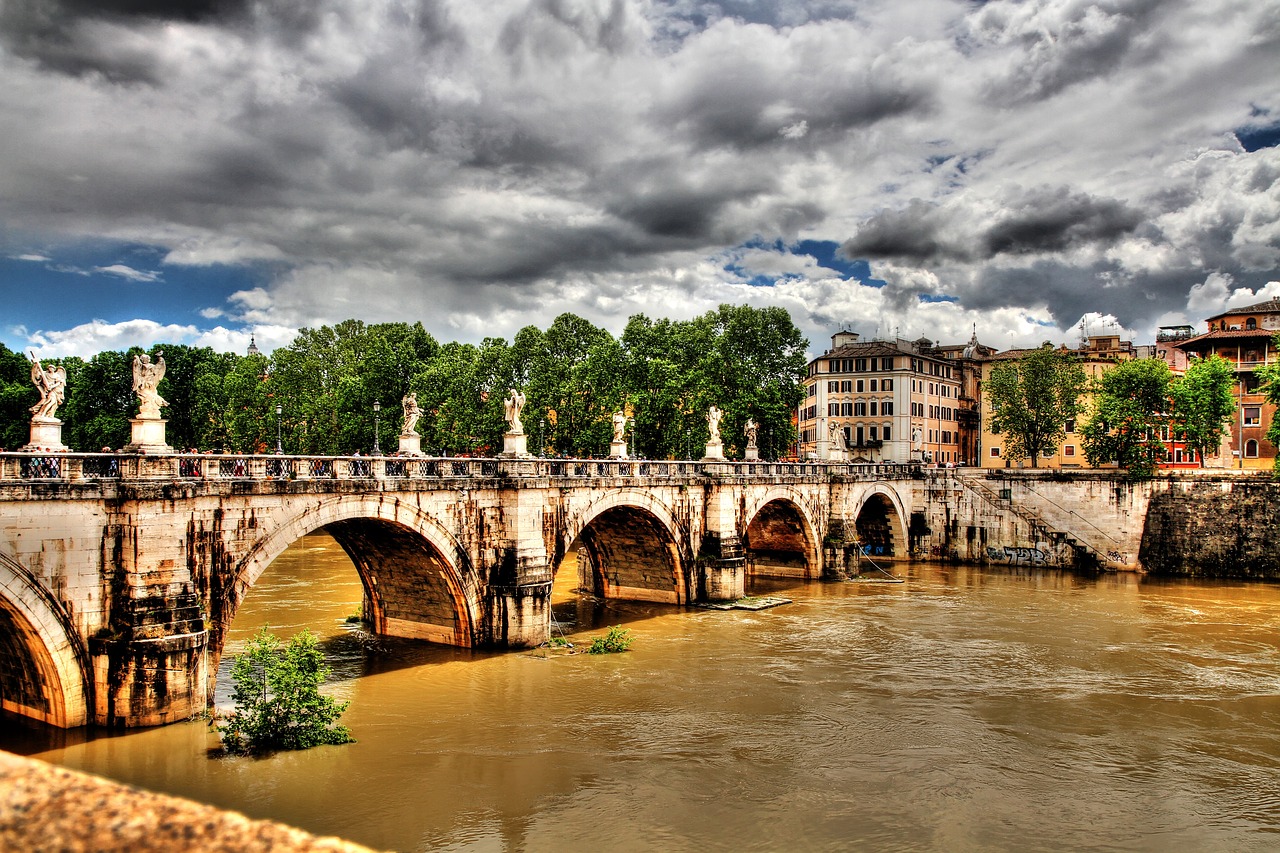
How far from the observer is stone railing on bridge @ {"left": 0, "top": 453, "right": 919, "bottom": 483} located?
18125mm

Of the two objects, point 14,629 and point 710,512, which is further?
point 710,512

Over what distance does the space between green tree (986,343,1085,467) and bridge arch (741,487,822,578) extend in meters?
24.7

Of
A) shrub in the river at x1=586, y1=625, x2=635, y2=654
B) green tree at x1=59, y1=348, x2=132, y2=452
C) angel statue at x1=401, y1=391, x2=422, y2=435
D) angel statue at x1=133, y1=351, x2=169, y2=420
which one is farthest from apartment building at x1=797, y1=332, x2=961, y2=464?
angel statue at x1=133, y1=351, x2=169, y2=420

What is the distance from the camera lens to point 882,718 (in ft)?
74.3

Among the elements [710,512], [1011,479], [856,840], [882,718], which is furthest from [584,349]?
[856,840]

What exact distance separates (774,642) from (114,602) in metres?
20.7

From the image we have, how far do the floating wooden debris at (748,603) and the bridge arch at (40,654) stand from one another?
24.1 m

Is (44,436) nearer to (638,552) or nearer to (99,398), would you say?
(638,552)

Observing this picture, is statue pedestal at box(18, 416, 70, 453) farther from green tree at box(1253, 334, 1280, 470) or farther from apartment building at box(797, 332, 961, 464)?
apartment building at box(797, 332, 961, 464)

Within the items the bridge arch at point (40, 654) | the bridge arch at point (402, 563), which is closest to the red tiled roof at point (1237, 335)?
the bridge arch at point (402, 563)

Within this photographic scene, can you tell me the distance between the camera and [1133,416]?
55.4 metres

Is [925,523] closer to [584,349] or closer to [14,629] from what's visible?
[584,349]

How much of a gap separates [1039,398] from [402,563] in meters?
51.3

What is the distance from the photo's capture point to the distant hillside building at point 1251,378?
207 ft
